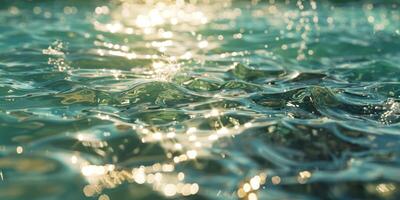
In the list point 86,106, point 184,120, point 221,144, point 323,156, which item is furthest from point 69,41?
point 323,156

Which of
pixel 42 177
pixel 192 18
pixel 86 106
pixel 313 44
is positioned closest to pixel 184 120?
pixel 86 106

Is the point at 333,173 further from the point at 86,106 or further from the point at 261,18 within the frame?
the point at 261,18

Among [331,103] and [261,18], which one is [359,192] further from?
[261,18]

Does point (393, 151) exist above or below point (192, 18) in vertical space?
below

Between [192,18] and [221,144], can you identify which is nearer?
[221,144]

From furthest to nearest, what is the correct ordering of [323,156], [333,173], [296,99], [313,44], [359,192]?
[313,44]
[296,99]
[323,156]
[333,173]
[359,192]

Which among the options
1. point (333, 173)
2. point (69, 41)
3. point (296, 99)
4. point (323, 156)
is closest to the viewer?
point (333, 173)

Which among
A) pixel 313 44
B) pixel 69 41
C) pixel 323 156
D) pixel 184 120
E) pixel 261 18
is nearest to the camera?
pixel 323 156
